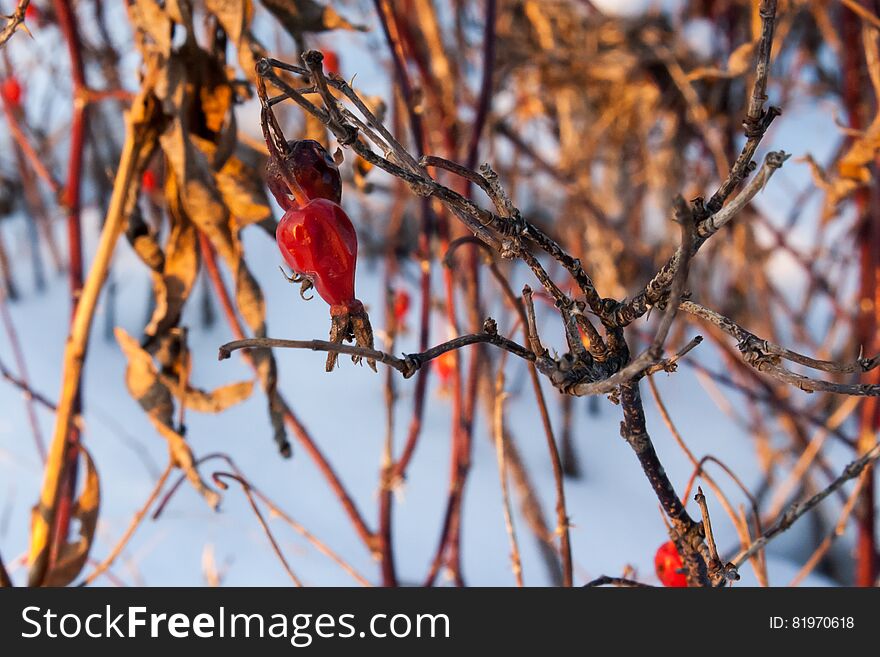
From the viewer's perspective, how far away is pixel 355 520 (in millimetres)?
887

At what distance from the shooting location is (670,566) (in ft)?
1.82

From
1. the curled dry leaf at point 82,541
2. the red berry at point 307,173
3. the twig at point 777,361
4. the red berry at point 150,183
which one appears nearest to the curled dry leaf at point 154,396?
the curled dry leaf at point 82,541

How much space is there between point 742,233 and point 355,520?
3.23ft

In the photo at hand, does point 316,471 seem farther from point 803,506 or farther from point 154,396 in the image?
point 803,506

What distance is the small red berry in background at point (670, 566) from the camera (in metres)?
0.55

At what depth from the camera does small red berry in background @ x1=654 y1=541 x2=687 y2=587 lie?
0.55m

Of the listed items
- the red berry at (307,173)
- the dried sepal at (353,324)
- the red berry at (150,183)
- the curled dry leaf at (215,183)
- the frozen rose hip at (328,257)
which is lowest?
the dried sepal at (353,324)

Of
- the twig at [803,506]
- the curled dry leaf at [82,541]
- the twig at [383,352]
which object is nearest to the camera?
the twig at [383,352]

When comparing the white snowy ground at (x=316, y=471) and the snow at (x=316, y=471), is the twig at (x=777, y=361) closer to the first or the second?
the snow at (x=316, y=471)

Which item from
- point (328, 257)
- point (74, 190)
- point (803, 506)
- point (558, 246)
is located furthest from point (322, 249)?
point (74, 190)

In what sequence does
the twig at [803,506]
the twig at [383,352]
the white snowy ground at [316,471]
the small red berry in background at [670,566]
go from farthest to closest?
the white snowy ground at [316,471] → the small red berry in background at [670,566] → the twig at [803,506] → the twig at [383,352]

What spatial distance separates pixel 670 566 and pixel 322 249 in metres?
0.33

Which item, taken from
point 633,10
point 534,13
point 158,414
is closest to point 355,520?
point 158,414

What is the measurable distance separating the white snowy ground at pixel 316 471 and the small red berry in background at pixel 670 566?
482 millimetres
